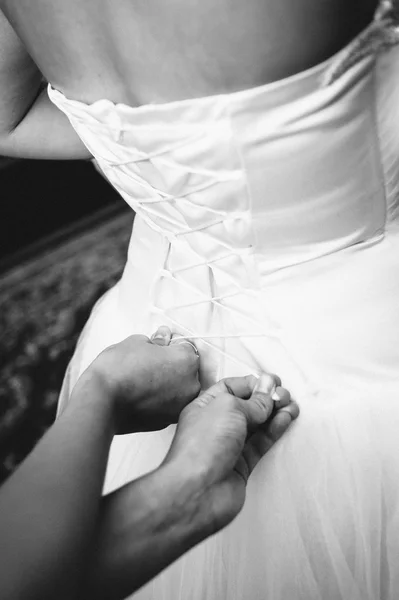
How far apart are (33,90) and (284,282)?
389 mm

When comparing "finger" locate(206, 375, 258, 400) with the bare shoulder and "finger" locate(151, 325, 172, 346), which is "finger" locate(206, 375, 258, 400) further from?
the bare shoulder

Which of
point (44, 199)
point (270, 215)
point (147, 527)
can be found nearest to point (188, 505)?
point (147, 527)

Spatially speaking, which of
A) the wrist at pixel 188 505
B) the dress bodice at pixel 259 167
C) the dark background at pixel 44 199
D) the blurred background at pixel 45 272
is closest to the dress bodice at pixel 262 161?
the dress bodice at pixel 259 167

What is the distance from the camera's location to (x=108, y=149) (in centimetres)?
57

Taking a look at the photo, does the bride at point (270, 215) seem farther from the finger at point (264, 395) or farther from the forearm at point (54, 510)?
the forearm at point (54, 510)

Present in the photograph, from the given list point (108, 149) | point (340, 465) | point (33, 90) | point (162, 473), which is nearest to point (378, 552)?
point (340, 465)

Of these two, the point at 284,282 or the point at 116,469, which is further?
the point at 116,469

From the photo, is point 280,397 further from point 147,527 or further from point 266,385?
point 147,527

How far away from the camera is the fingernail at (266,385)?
1.95 ft

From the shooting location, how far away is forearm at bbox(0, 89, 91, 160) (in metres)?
0.72

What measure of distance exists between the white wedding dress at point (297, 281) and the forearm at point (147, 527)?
0.37ft

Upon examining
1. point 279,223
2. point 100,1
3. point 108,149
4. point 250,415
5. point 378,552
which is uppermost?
point 100,1

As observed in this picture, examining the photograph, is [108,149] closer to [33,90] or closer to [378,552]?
[33,90]

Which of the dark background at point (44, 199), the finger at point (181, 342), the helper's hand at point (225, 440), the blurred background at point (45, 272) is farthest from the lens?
the dark background at point (44, 199)
